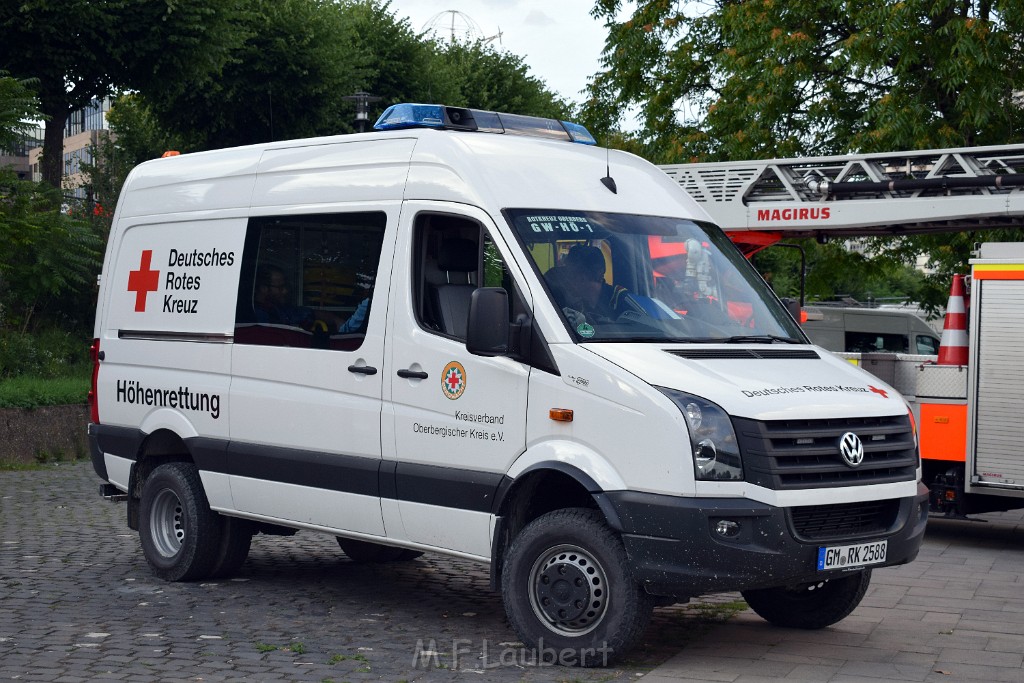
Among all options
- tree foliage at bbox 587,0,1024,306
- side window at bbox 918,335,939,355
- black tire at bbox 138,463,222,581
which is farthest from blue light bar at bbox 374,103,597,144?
side window at bbox 918,335,939,355

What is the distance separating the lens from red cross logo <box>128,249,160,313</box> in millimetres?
9453

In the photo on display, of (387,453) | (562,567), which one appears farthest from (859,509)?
(387,453)

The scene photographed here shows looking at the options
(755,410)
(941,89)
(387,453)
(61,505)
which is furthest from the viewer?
(941,89)

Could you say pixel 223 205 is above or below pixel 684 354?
above

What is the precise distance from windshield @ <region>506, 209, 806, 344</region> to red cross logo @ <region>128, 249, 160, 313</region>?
321 cm

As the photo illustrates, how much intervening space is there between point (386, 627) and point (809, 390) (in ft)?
8.96

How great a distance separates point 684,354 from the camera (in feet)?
22.4

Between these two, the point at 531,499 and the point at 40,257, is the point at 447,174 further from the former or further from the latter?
the point at 40,257

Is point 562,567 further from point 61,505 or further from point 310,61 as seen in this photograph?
point 310,61

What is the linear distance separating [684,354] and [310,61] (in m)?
25.7

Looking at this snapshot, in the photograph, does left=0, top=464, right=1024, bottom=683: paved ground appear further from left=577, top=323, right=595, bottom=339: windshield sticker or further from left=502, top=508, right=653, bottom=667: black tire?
left=577, top=323, right=595, bottom=339: windshield sticker

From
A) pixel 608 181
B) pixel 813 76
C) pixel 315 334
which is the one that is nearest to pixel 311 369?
pixel 315 334

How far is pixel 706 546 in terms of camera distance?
21.0ft

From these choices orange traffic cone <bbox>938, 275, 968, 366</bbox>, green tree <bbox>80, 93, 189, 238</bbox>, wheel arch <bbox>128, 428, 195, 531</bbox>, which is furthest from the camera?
green tree <bbox>80, 93, 189, 238</bbox>
